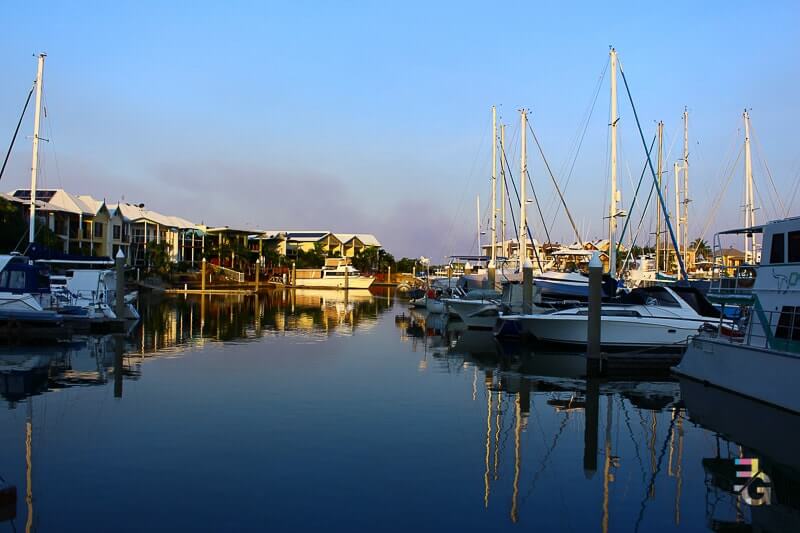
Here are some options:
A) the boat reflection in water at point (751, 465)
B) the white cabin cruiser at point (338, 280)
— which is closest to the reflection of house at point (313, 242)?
the white cabin cruiser at point (338, 280)

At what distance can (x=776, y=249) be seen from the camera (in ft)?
59.5

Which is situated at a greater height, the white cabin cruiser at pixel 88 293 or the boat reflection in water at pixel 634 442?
the white cabin cruiser at pixel 88 293

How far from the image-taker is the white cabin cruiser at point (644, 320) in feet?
88.1

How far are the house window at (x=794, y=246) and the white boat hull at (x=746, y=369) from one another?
88.6 inches

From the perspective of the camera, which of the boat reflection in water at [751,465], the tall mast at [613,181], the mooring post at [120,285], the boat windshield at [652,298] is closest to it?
the boat reflection in water at [751,465]

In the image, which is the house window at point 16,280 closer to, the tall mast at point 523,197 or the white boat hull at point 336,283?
the tall mast at point 523,197

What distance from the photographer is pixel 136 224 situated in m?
94.2

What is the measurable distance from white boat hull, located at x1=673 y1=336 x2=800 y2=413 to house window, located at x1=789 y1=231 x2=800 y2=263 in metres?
2.25

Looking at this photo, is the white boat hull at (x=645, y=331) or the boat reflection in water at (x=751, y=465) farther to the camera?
the white boat hull at (x=645, y=331)

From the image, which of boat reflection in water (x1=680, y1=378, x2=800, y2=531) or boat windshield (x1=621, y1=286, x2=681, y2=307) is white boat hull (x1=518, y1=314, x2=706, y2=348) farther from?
boat reflection in water (x1=680, y1=378, x2=800, y2=531)

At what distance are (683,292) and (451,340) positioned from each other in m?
10.6

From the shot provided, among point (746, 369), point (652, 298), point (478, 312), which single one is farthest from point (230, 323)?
point (746, 369)

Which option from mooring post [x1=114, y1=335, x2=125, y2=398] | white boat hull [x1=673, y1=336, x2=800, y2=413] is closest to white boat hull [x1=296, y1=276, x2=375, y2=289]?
mooring post [x1=114, y1=335, x2=125, y2=398]

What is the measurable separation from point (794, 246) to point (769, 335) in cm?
214
